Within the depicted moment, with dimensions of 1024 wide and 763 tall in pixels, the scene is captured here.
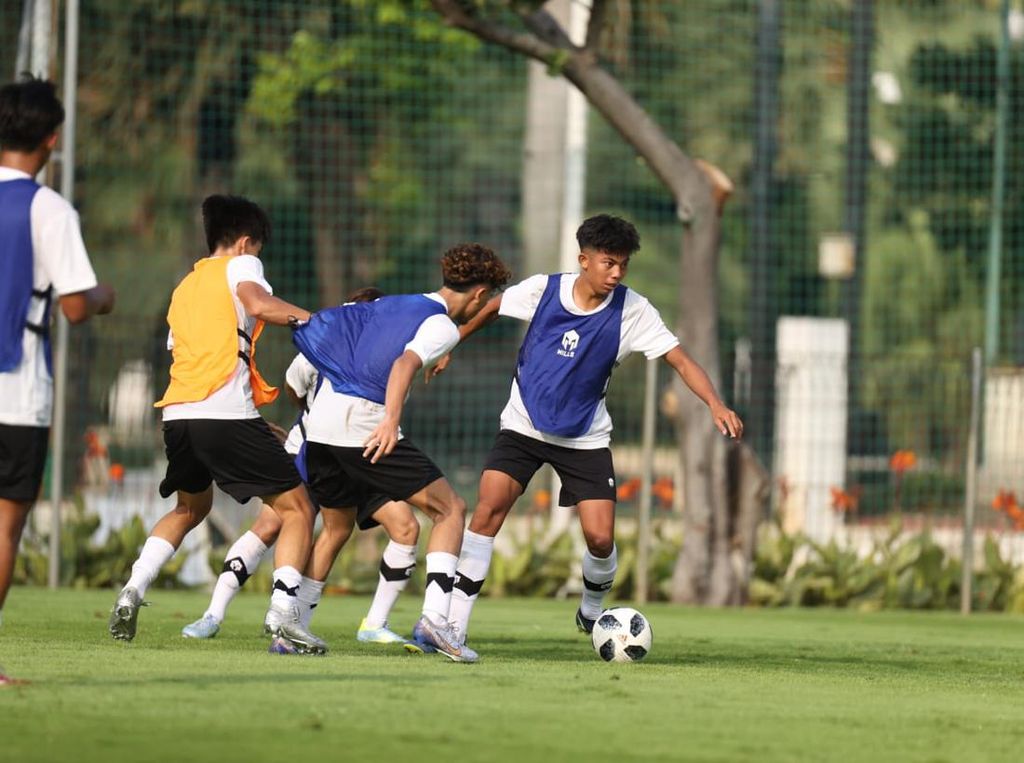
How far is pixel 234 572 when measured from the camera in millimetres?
9547

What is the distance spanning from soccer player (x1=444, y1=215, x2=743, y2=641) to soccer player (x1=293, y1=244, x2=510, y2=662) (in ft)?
1.76

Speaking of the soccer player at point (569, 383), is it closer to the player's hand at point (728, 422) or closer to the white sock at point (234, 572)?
the player's hand at point (728, 422)

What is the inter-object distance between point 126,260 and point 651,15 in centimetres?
1001

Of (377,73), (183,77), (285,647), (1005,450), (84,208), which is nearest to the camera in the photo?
(285,647)

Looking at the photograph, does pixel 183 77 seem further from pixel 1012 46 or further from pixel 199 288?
pixel 199 288

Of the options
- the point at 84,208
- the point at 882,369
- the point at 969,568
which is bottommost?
the point at 969,568

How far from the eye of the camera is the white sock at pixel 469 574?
8812mm

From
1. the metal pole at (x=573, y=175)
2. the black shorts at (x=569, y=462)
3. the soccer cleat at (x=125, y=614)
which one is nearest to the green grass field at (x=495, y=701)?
the soccer cleat at (x=125, y=614)

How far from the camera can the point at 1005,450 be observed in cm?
1655

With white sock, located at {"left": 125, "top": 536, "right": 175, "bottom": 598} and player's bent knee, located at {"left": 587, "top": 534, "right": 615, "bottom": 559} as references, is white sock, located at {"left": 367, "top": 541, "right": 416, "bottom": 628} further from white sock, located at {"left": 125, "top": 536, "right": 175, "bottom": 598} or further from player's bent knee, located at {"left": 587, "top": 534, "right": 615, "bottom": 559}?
white sock, located at {"left": 125, "top": 536, "right": 175, "bottom": 598}

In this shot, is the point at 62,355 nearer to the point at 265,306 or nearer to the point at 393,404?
the point at 265,306

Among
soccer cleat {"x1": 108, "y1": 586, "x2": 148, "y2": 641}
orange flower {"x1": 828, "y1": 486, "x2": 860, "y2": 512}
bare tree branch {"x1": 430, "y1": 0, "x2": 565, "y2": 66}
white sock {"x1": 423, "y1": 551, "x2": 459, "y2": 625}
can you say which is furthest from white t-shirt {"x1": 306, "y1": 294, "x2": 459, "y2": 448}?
orange flower {"x1": 828, "y1": 486, "x2": 860, "y2": 512}

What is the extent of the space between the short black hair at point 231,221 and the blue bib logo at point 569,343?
1.51 metres

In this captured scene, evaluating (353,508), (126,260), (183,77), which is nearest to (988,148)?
(183,77)
